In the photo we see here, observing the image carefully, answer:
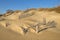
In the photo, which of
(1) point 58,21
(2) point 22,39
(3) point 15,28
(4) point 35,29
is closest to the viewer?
(2) point 22,39

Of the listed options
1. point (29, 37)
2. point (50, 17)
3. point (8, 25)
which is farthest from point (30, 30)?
→ point (50, 17)

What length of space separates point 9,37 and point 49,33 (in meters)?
1.88

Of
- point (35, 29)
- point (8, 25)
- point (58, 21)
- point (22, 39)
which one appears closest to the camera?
point (22, 39)

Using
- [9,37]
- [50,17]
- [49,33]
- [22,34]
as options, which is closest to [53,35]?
[49,33]

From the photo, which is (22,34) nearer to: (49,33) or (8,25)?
(49,33)

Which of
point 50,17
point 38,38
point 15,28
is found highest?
point 50,17

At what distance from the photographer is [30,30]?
8.41 m

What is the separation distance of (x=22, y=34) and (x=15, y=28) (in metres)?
1.12

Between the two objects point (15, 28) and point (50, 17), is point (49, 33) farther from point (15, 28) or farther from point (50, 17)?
point (50, 17)

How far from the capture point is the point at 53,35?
306 inches

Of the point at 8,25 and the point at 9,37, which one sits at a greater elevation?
the point at 8,25

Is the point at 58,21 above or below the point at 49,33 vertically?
above

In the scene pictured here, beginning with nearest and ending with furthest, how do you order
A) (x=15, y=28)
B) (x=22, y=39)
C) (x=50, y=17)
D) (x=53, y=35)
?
(x=22, y=39), (x=53, y=35), (x=15, y=28), (x=50, y=17)

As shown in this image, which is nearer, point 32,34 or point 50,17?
point 32,34
